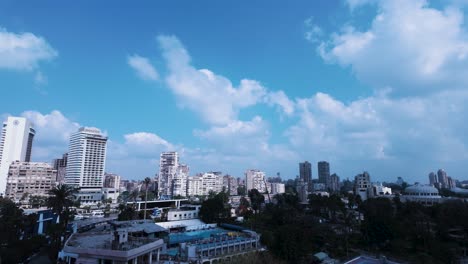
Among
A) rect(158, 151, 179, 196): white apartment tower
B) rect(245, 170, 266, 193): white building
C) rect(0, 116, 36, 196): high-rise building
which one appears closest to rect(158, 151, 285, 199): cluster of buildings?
rect(158, 151, 179, 196): white apartment tower

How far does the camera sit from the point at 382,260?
93.4 feet

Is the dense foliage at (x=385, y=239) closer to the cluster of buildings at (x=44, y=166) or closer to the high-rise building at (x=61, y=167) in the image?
the cluster of buildings at (x=44, y=166)

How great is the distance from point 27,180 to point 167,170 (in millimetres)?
45028

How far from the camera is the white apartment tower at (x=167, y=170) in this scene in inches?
4259

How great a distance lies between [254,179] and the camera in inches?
5281

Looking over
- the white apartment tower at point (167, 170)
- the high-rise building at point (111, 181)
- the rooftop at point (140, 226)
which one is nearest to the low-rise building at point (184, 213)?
the rooftop at point (140, 226)

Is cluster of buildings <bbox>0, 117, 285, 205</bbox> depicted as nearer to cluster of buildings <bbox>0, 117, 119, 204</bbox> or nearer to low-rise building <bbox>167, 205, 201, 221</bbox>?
cluster of buildings <bbox>0, 117, 119, 204</bbox>

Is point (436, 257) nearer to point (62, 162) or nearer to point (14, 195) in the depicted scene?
point (14, 195)

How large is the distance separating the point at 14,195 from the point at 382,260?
94.7m

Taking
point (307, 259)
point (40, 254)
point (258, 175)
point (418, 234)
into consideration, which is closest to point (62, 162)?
point (258, 175)

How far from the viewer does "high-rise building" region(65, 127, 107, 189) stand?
92.9 m

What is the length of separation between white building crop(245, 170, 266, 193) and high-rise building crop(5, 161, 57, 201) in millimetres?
81980

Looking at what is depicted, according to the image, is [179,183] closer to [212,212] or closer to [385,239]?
[212,212]

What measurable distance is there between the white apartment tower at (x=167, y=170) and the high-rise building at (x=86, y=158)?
872 inches
